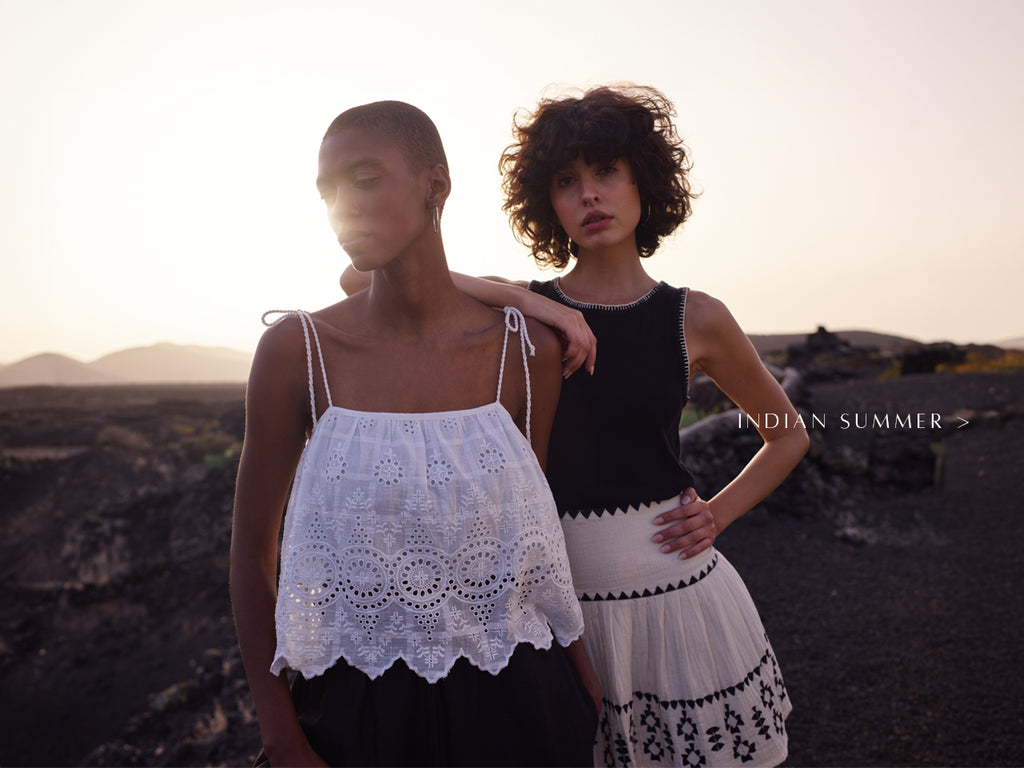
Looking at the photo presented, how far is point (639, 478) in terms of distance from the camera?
6.55 feet

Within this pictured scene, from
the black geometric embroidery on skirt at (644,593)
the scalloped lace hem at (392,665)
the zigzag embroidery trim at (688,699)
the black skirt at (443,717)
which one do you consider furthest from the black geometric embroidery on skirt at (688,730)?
the scalloped lace hem at (392,665)

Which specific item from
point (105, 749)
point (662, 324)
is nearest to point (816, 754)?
point (662, 324)

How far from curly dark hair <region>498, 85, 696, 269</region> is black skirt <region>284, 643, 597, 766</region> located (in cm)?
146

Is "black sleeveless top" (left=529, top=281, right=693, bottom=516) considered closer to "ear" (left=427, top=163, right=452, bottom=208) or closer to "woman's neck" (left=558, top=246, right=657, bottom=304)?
"woman's neck" (left=558, top=246, right=657, bottom=304)

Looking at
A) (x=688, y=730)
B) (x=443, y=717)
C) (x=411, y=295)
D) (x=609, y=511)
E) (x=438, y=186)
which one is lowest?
(x=688, y=730)

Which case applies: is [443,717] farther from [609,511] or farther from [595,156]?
[595,156]

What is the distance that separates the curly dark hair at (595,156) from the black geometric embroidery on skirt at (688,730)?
1.50 meters

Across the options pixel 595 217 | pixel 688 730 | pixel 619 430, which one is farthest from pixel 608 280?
pixel 688 730

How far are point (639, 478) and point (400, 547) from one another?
0.86 m

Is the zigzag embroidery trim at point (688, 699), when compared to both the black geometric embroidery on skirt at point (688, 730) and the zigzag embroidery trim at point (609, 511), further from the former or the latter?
the zigzag embroidery trim at point (609, 511)

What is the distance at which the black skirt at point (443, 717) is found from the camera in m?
1.33

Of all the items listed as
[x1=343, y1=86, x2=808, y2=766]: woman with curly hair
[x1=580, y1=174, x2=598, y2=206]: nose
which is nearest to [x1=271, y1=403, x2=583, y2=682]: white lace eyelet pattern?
[x1=343, y1=86, x2=808, y2=766]: woman with curly hair

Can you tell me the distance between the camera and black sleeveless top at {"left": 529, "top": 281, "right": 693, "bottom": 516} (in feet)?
6.50

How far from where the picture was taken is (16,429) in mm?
19891
